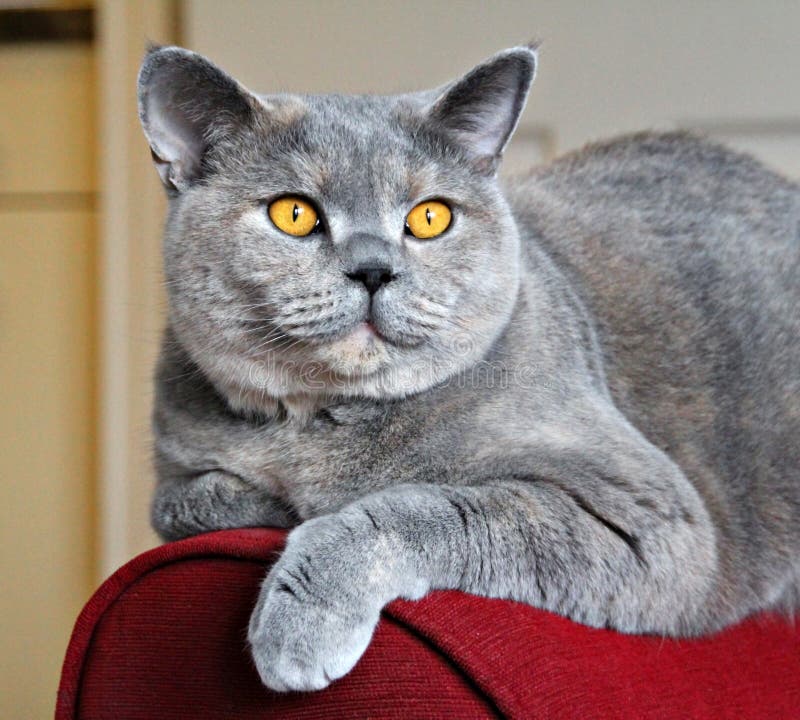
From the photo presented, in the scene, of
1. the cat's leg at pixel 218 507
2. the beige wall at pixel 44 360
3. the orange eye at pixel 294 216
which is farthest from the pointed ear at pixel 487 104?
the beige wall at pixel 44 360

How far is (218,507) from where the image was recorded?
41.3 inches

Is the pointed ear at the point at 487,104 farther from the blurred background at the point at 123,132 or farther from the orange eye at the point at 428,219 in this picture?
the blurred background at the point at 123,132

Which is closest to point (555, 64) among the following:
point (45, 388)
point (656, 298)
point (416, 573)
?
point (656, 298)

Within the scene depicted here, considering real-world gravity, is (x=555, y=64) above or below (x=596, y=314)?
above

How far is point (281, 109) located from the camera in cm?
106

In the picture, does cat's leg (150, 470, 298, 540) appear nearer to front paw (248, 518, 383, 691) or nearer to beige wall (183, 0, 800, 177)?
front paw (248, 518, 383, 691)

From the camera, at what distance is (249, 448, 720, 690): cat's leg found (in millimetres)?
759

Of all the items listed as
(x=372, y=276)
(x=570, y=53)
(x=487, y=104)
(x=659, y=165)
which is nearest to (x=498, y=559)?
(x=372, y=276)

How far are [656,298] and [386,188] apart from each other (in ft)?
1.52

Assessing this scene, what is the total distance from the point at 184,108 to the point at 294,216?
17 cm

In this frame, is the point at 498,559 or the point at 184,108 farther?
the point at 184,108

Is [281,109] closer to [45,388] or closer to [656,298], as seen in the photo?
[656,298]

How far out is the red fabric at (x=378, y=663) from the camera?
2.26 feet

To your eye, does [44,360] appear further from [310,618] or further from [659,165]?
[310,618]
